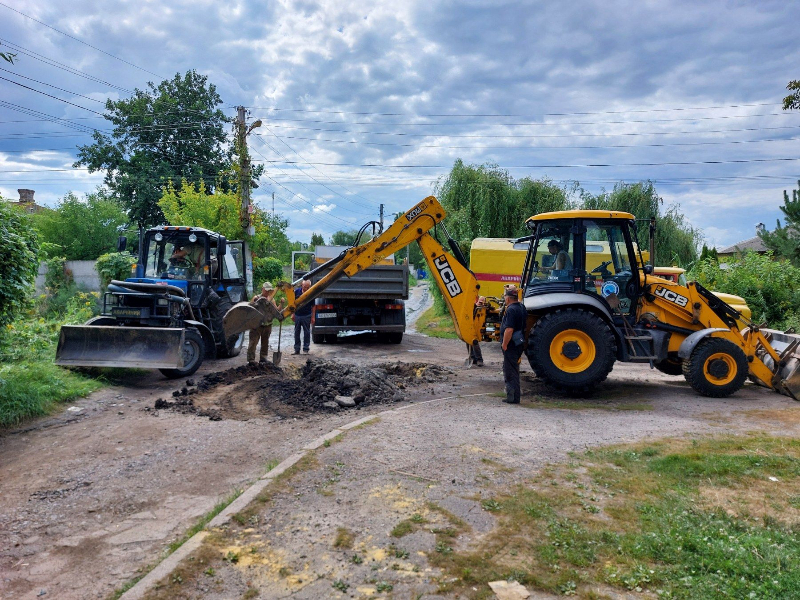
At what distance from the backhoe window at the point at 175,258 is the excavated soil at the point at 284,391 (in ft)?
8.55

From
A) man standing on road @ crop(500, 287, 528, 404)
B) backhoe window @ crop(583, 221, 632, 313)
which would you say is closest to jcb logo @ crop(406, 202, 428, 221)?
man standing on road @ crop(500, 287, 528, 404)

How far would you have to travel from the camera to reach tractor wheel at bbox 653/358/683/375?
9867 mm

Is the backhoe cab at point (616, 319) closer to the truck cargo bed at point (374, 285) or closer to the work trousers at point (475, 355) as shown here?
the work trousers at point (475, 355)

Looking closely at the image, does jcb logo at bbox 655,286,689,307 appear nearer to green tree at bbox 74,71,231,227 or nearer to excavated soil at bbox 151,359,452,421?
excavated soil at bbox 151,359,452,421

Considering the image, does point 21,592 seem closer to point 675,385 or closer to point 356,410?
point 356,410

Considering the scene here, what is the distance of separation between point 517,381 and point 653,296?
2.67 meters

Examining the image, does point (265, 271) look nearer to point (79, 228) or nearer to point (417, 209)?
point (79, 228)

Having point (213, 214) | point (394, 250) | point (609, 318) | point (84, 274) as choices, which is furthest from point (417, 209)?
point (84, 274)

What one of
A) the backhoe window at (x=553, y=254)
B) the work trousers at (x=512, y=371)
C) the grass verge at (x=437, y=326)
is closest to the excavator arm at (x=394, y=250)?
the backhoe window at (x=553, y=254)

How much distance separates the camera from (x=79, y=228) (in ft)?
88.7

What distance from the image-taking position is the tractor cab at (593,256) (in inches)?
351

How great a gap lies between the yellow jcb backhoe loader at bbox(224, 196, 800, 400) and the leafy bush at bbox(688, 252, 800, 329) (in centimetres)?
674

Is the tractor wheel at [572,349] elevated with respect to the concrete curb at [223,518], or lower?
elevated

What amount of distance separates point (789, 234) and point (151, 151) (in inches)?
1216
